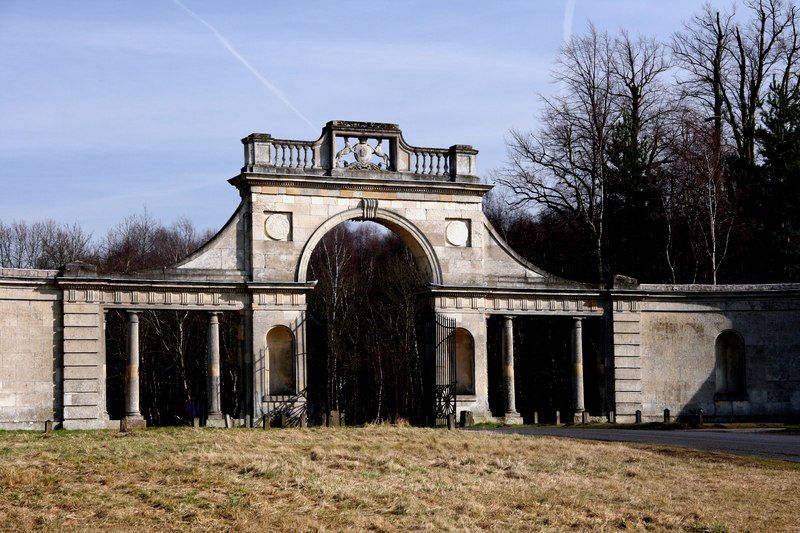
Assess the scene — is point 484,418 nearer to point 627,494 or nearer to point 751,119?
point 627,494

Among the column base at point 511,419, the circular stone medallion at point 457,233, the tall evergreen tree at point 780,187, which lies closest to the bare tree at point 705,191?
the tall evergreen tree at point 780,187

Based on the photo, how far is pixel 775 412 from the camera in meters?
38.2

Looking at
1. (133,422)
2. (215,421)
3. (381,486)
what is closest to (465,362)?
(215,421)

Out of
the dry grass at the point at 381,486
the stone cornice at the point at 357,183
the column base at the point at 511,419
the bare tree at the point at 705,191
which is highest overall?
the bare tree at the point at 705,191

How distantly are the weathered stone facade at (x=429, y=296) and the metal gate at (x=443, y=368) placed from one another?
53 cm

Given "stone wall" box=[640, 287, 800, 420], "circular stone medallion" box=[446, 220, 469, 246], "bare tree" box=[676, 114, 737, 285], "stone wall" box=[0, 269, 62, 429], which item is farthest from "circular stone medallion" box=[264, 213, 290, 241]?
"bare tree" box=[676, 114, 737, 285]

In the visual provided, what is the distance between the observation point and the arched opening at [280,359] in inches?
1401

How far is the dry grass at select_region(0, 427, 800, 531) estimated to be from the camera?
17.4 m

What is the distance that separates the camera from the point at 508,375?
37.3 m

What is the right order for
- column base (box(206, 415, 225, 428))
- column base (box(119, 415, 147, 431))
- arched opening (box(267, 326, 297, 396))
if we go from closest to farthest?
1. column base (box(119, 415, 147, 431))
2. column base (box(206, 415, 225, 428))
3. arched opening (box(267, 326, 297, 396))

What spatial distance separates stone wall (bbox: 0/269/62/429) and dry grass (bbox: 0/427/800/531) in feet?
21.6

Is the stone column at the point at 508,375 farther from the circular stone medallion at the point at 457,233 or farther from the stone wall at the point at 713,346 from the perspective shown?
the stone wall at the point at 713,346

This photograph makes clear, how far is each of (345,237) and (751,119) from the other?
101ft

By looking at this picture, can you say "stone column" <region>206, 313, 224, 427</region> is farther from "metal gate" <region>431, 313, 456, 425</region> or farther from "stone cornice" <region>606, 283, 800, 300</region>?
"stone cornice" <region>606, 283, 800, 300</region>
